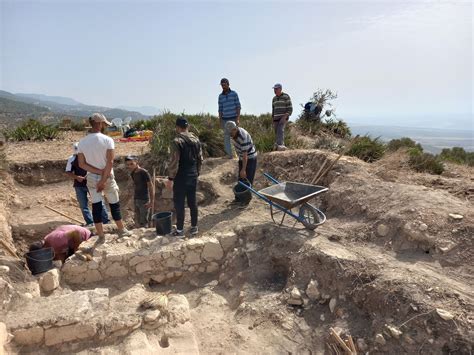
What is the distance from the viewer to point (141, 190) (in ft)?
19.8

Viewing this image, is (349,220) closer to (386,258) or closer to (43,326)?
(386,258)

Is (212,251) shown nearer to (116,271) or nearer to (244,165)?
(116,271)

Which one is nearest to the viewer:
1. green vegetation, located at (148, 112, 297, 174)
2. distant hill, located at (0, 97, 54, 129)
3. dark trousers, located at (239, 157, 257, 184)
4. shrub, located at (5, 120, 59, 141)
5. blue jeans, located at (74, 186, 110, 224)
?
blue jeans, located at (74, 186, 110, 224)

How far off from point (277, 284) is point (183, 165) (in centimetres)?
219

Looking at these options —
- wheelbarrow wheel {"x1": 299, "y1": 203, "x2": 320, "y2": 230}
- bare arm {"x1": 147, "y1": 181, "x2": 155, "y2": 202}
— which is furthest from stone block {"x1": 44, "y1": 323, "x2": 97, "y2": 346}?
wheelbarrow wheel {"x1": 299, "y1": 203, "x2": 320, "y2": 230}

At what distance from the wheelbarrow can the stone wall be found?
2.80 ft

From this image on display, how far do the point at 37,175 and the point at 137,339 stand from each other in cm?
731

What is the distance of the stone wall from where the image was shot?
474 cm

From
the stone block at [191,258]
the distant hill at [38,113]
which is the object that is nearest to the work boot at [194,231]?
the stone block at [191,258]

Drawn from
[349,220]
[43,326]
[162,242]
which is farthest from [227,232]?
[43,326]

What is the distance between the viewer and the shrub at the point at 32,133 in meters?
11.8

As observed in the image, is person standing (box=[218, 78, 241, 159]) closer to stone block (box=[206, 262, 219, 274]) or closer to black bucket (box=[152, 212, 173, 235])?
black bucket (box=[152, 212, 173, 235])

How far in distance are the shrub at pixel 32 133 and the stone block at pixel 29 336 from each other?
10.2 meters

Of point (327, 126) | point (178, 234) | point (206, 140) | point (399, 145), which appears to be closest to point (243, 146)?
point (178, 234)
